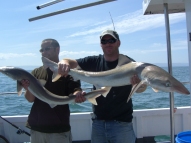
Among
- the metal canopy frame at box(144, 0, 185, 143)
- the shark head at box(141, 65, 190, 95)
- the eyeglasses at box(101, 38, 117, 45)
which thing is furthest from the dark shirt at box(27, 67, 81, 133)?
the metal canopy frame at box(144, 0, 185, 143)

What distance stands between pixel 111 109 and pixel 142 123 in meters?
2.43

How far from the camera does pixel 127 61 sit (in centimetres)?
318

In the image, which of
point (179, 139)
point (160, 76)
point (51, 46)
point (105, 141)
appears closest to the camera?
point (160, 76)

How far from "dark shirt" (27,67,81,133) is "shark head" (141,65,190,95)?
130 centimetres

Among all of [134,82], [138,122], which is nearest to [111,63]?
[134,82]

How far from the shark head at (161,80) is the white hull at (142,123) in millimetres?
2911

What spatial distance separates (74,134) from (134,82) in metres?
3.26

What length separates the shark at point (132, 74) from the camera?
8.60 ft

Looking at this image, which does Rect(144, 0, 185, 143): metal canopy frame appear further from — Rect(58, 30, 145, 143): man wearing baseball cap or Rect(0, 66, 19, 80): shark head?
Rect(0, 66, 19, 80): shark head

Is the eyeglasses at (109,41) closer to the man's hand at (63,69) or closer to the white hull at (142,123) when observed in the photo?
the man's hand at (63,69)

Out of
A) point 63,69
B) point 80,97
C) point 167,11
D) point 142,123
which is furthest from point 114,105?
point 142,123

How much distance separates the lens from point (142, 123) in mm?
5648

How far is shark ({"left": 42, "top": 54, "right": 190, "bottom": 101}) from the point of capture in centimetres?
262

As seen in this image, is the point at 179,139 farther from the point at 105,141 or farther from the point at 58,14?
the point at 58,14
